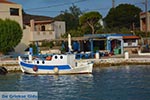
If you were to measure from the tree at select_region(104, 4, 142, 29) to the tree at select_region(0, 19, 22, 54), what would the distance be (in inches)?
2003

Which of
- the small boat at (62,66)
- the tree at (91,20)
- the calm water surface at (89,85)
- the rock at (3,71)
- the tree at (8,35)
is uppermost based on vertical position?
the tree at (91,20)

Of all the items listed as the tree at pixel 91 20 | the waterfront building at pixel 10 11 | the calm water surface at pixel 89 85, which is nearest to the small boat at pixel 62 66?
the calm water surface at pixel 89 85

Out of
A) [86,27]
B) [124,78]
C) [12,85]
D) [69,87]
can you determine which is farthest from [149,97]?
[86,27]

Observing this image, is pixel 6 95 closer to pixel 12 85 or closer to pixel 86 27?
pixel 12 85

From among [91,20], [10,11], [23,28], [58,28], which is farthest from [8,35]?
[91,20]

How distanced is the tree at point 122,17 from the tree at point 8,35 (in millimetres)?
50869

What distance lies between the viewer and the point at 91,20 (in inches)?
3607

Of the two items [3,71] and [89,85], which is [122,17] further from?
[89,85]

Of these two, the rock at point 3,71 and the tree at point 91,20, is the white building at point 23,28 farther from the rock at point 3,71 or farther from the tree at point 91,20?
the rock at point 3,71

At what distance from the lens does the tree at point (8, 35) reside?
61500 millimetres

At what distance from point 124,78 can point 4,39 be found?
89.2 feet

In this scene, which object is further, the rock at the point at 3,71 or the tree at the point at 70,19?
the tree at the point at 70,19

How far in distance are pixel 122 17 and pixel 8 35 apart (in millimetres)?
54262

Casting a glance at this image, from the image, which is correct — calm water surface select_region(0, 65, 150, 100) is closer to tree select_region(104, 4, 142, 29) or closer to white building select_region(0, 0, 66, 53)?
white building select_region(0, 0, 66, 53)
